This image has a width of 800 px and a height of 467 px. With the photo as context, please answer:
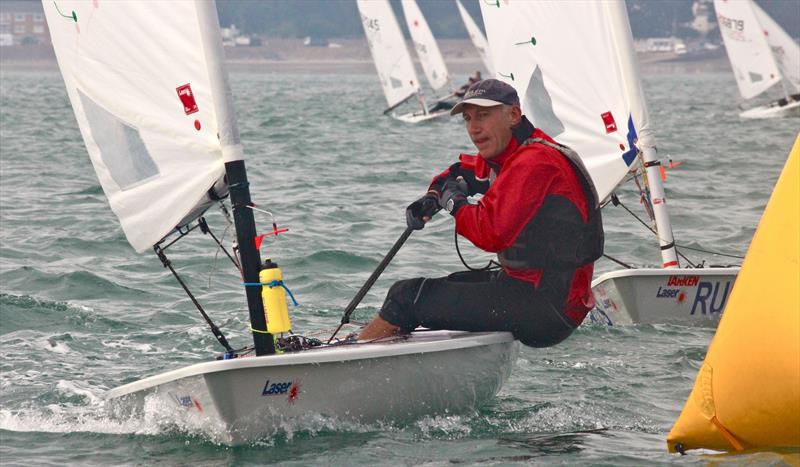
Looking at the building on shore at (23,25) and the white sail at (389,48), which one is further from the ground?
the white sail at (389,48)

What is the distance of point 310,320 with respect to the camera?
6.47 meters

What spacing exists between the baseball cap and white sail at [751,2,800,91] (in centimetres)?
2091

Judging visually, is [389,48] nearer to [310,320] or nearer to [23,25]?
[310,320]

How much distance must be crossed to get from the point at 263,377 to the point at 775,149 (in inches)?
576

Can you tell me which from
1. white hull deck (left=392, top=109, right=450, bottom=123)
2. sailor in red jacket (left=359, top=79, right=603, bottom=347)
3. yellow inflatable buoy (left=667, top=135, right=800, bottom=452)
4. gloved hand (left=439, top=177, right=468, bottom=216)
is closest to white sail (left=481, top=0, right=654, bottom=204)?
sailor in red jacket (left=359, top=79, right=603, bottom=347)

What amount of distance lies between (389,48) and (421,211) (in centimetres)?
2234

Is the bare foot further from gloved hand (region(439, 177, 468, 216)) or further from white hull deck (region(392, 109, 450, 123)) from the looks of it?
white hull deck (region(392, 109, 450, 123))

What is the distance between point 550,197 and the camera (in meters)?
4.16

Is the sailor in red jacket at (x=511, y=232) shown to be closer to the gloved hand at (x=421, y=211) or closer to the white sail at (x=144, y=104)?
the gloved hand at (x=421, y=211)

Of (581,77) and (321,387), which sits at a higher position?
(581,77)

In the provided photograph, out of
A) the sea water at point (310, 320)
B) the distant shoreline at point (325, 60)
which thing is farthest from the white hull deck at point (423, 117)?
the distant shoreline at point (325, 60)

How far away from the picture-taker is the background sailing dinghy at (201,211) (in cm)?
408

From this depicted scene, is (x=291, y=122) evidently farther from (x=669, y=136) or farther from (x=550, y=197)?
(x=550, y=197)

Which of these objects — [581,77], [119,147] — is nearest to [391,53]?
[581,77]
